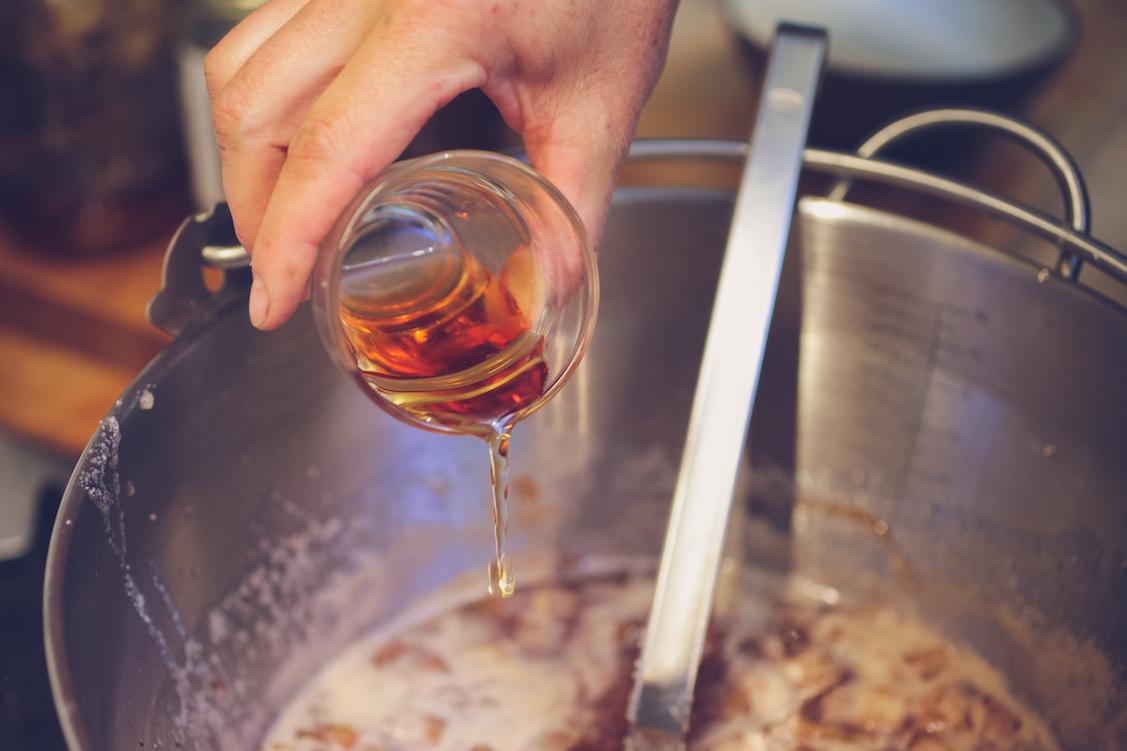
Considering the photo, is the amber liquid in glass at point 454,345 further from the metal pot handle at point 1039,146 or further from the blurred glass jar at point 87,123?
the blurred glass jar at point 87,123

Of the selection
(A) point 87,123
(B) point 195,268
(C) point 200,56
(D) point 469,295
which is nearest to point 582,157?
(D) point 469,295

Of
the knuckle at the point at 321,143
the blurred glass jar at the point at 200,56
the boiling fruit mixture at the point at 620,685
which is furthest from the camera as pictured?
the blurred glass jar at the point at 200,56

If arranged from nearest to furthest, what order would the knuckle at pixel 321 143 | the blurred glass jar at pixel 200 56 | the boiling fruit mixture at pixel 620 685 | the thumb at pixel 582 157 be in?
the knuckle at pixel 321 143 < the thumb at pixel 582 157 < the boiling fruit mixture at pixel 620 685 < the blurred glass jar at pixel 200 56

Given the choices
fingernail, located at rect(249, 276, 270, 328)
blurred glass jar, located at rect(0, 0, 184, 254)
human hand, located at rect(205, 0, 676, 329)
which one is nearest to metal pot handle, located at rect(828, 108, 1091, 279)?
human hand, located at rect(205, 0, 676, 329)

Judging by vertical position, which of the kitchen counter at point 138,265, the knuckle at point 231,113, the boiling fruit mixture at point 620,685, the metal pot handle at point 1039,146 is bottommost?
the boiling fruit mixture at point 620,685

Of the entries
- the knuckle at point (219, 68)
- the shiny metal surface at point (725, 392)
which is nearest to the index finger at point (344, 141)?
the knuckle at point (219, 68)

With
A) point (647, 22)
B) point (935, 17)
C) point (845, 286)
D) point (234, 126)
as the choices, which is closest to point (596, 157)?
point (647, 22)

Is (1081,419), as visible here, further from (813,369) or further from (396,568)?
(396,568)

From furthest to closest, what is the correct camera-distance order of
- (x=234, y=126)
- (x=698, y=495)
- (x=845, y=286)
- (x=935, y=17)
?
(x=935, y=17) < (x=845, y=286) < (x=698, y=495) < (x=234, y=126)
